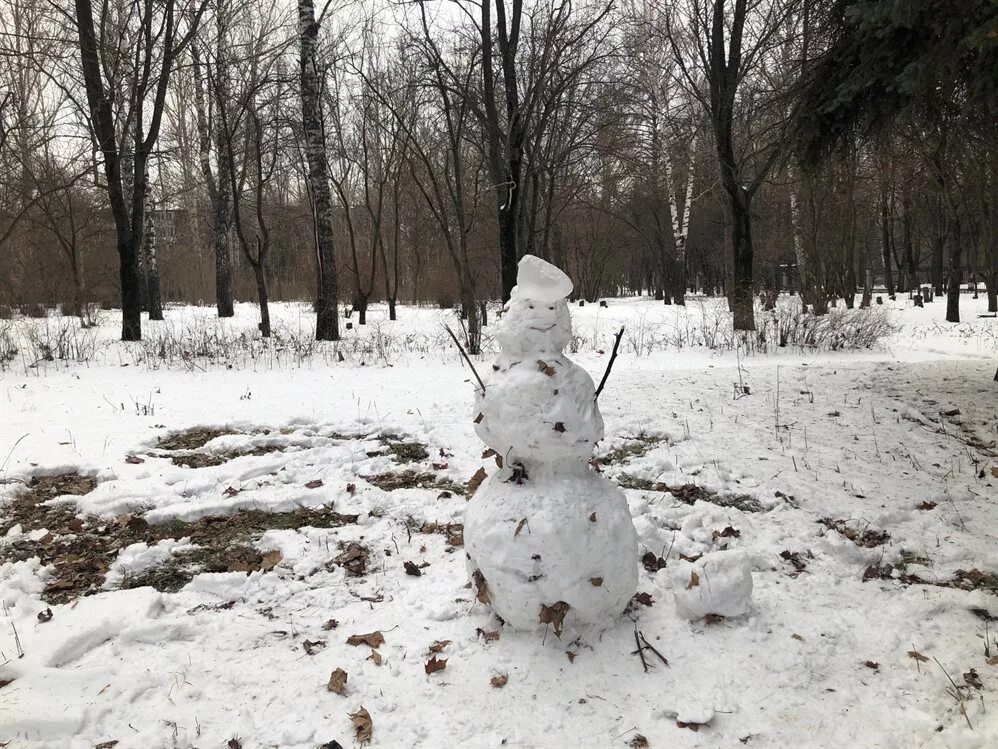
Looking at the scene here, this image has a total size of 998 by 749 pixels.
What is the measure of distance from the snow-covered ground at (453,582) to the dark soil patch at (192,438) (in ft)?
0.15

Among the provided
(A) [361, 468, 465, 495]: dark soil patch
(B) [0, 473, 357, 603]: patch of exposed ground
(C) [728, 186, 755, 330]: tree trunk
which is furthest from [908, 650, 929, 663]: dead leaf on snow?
(C) [728, 186, 755, 330]: tree trunk

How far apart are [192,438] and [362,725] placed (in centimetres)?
402

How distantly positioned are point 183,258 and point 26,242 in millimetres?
12149

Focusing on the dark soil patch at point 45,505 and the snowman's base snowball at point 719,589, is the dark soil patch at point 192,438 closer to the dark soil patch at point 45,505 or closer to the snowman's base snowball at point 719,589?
the dark soil patch at point 45,505

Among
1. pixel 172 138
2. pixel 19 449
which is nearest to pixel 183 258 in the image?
pixel 172 138

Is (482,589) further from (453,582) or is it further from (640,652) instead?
(640,652)

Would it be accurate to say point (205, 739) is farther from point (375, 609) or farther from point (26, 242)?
point (26, 242)

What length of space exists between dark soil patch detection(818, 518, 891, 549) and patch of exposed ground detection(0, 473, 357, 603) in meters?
3.09

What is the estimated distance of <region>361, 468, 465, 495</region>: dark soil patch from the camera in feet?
13.7

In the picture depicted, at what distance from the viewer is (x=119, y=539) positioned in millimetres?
3365

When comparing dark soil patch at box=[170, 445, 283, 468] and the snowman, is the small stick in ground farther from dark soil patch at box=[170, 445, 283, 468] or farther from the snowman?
dark soil patch at box=[170, 445, 283, 468]

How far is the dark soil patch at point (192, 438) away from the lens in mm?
4973

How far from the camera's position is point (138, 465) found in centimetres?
441

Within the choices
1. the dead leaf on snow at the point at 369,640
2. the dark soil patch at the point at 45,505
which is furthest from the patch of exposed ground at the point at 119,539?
the dead leaf on snow at the point at 369,640
